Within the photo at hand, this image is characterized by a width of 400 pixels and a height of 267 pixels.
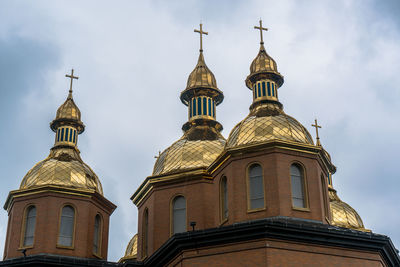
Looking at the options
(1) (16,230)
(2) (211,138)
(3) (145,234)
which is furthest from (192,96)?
(1) (16,230)

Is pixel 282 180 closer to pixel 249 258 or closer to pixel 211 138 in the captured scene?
pixel 249 258

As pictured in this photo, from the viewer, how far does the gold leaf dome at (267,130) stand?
2586 centimetres

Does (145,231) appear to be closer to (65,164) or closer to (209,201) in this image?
(209,201)

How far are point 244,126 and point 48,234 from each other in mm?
9088

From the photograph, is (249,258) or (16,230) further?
(16,230)

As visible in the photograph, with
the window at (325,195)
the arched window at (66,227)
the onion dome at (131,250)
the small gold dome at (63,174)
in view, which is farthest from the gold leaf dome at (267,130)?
the onion dome at (131,250)

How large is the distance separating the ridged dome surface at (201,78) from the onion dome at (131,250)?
958 centimetres

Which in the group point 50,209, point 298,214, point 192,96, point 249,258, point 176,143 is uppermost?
point 192,96

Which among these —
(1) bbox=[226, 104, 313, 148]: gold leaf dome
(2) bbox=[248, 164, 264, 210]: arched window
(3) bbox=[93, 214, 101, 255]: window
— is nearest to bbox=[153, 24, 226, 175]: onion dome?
(1) bbox=[226, 104, 313, 148]: gold leaf dome

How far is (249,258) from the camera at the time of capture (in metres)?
23.0

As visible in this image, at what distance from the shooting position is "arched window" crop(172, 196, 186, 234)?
2817 cm

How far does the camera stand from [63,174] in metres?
31.0

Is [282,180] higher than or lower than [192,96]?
lower

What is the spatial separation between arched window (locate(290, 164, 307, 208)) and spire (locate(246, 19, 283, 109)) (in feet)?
14.1
